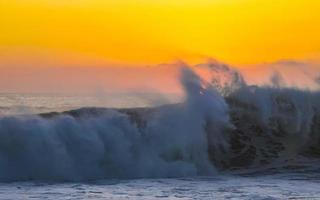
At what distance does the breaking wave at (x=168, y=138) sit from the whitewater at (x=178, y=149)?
24 mm

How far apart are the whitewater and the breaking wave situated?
2 centimetres

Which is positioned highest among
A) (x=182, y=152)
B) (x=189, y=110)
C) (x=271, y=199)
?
(x=189, y=110)

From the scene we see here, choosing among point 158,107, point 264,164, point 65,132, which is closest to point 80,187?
point 65,132

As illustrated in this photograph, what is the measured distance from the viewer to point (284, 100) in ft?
68.4

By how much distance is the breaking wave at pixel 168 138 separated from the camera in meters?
14.5

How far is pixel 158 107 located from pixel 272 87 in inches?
182

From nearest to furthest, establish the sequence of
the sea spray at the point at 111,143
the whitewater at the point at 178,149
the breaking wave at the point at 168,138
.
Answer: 1. the whitewater at the point at 178,149
2. the sea spray at the point at 111,143
3. the breaking wave at the point at 168,138

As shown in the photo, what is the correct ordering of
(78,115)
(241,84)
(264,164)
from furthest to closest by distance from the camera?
(241,84), (78,115), (264,164)

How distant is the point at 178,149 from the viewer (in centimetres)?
1592

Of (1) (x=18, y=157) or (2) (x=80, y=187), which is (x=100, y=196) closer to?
(2) (x=80, y=187)

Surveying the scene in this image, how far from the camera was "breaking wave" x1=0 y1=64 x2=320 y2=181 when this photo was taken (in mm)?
14500

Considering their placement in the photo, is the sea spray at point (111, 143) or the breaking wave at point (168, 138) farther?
the breaking wave at point (168, 138)

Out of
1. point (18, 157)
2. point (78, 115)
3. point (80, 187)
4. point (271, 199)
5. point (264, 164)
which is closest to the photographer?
point (271, 199)

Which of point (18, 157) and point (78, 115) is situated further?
point (78, 115)
